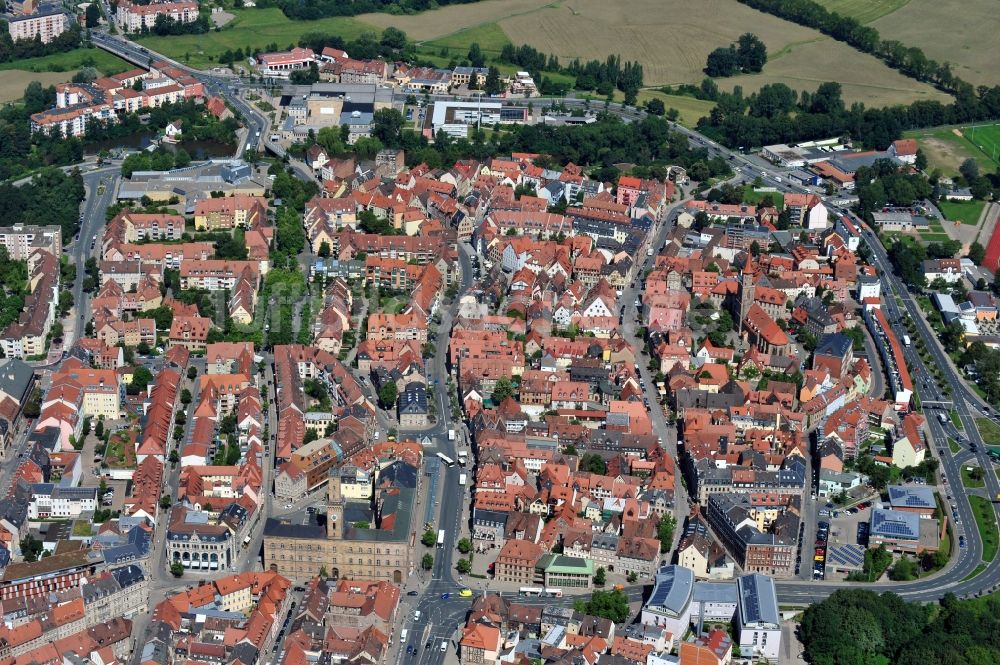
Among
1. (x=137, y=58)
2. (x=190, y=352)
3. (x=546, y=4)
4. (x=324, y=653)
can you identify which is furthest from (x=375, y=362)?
(x=546, y=4)

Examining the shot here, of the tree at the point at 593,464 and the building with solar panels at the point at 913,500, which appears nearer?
the building with solar panels at the point at 913,500

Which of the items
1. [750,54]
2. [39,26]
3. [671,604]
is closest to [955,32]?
[750,54]

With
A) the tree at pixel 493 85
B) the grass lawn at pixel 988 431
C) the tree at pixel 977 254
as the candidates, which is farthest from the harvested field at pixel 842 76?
the grass lawn at pixel 988 431

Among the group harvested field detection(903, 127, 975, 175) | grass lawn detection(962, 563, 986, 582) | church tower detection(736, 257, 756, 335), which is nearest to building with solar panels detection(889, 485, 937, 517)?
grass lawn detection(962, 563, 986, 582)

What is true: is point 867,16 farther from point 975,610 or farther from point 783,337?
point 975,610

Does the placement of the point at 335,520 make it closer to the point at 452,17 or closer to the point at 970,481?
the point at 970,481

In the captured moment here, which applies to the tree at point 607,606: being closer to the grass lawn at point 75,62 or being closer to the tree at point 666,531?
the tree at point 666,531

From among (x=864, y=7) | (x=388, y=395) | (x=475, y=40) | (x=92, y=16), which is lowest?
(x=92, y=16)
